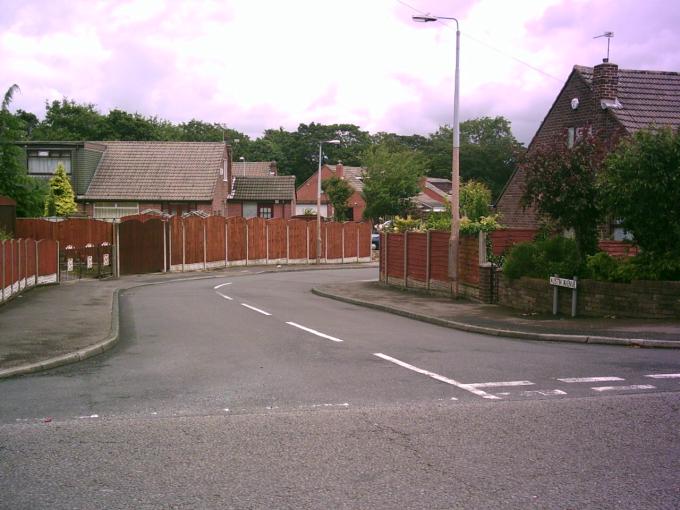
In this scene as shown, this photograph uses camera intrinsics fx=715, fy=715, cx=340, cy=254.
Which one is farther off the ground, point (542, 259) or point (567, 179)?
point (567, 179)

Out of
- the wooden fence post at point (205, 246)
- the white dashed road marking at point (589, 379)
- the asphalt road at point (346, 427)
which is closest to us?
the asphalt road at point (346, 427)

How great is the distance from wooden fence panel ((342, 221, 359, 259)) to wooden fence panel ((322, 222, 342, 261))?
1.95 ft

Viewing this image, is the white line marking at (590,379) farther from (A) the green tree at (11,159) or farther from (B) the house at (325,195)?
(B) the house at (325,195)

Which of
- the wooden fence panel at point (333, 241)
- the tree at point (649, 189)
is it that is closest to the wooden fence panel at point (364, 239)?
the wooden fence panel at point (333, 241)

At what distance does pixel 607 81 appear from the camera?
27.7 meters

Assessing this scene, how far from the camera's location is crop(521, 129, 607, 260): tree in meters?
16.4

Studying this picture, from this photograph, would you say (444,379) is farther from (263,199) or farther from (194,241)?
(263,199)

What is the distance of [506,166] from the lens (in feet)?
283

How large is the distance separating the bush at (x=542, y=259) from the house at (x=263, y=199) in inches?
1619

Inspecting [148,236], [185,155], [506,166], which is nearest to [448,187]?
[506,166]

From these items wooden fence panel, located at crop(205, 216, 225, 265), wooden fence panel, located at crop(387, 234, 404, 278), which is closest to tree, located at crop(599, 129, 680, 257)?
wooden fence panel, located at crop(387, 234, 404, 278)

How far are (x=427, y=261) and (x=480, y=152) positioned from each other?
65.6 metres

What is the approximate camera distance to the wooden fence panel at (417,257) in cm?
2367

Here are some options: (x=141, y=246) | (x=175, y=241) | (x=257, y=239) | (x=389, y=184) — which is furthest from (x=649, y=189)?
(x=389, y=184)
